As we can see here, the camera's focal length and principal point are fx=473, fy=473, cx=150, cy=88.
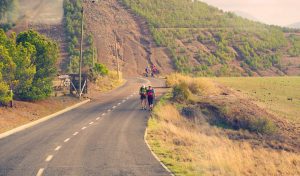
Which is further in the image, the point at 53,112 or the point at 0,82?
the point at 53,112

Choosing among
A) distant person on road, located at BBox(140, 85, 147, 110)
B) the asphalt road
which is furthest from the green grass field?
the asphalt road

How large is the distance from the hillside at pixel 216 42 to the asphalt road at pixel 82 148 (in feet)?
221

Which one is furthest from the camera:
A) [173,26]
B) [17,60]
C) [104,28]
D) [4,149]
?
[173,26]

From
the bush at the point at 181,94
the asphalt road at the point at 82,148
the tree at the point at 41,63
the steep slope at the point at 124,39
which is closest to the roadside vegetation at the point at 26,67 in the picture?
the tree at the point at 41,63

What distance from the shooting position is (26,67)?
1230 inches

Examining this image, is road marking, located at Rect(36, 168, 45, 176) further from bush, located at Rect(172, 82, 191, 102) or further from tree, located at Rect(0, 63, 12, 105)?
bush, located at Rect(172, 82, 191, 102)

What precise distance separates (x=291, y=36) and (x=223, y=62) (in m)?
31.0

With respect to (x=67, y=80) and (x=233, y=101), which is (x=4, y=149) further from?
(x=67, y=80)

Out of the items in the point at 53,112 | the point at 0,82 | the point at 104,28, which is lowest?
the point at 53,112

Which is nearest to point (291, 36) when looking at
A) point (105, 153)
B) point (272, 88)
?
point (272, 88)

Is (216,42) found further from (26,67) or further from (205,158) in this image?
(205,158)

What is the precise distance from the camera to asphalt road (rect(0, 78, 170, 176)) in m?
14.3

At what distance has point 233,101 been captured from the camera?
37.5 meters

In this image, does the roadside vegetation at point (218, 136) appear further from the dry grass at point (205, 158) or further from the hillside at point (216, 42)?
the hillside at point (216, 42)
